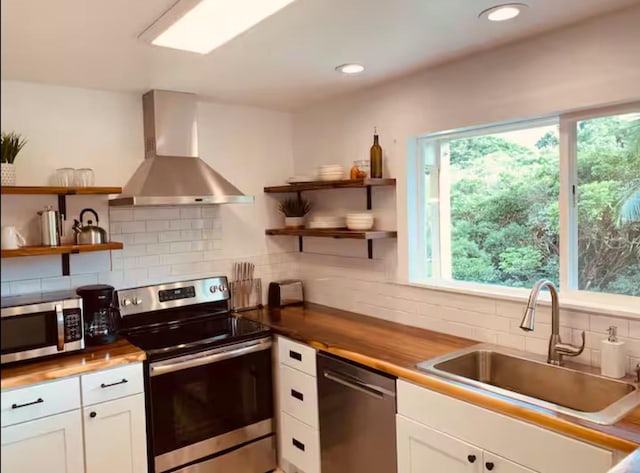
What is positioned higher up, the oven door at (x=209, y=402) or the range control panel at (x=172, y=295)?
the range control panel at (x=172, y=295)

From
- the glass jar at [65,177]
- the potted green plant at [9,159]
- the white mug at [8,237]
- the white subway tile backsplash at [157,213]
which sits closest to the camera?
the white mug at [8,237]

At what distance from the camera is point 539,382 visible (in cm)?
216

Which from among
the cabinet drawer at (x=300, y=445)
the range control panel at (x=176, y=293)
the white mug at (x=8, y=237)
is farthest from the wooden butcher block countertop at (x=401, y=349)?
the white mug at (x=8, y=237)

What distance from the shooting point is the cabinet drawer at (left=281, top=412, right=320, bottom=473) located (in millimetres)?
2650

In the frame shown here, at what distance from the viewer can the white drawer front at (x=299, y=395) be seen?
2633 mm

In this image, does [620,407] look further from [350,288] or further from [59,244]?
[59,244]

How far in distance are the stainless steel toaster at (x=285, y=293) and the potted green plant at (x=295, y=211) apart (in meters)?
0.41

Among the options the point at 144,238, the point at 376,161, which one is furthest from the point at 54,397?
the point at 376,161

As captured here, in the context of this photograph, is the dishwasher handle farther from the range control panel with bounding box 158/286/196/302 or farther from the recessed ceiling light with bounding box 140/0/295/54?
the recessed ceiling light with bounding box 140/0/295/54

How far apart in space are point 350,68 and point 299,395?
5.73 feet

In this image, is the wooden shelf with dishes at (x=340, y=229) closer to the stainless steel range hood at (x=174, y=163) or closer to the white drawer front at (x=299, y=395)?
the stainless steel range hood at (x=174, y=163)

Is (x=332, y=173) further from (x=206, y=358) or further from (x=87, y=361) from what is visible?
(x=87, y=361)

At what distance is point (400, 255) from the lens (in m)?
2.91

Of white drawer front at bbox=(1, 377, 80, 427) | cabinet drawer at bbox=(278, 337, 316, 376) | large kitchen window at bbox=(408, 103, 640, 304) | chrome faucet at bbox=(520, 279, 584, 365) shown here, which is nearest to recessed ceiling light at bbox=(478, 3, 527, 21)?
large kitchen window at bbox=(408, 103, 640, 304)
